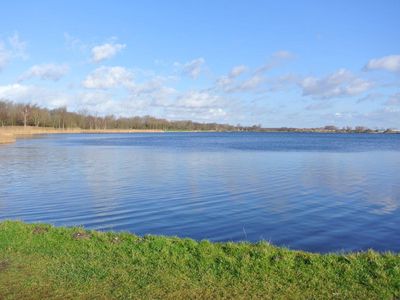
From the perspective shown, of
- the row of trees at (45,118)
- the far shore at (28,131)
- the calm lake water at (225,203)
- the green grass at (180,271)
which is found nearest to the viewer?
the green grass at (180,271)

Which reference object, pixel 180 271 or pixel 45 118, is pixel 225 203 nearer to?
pixel 180 271

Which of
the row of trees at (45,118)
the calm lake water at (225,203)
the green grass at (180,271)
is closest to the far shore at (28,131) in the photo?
the row of trees at (45,118)

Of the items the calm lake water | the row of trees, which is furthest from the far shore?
the calm lake water

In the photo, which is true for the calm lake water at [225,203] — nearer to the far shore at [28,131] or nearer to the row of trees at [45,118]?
the far shore at [28,131]

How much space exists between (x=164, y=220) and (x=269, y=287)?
7992 mm

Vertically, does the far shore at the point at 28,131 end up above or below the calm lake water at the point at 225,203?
above

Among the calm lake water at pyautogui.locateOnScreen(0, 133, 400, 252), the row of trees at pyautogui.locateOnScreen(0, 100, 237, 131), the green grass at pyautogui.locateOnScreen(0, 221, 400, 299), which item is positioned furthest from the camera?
the row of trees at pyautogui.locateOnScreen(0, 100, 237, 131)

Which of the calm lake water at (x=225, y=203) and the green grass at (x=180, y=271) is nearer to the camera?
the green grass at (x=180, y=271)

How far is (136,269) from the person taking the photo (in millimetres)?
7773

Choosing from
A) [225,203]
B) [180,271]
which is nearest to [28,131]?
[225,203]

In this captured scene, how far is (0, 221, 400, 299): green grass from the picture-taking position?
6680 millimetres

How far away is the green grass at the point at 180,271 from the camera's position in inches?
263

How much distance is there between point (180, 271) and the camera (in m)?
7.65

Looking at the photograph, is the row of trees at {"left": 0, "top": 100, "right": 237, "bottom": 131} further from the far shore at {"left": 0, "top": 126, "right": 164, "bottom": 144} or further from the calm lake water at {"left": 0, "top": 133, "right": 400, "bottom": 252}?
the calm lake water at {"left": 0, "top": 133, "right": 400, "bottom": 252}
